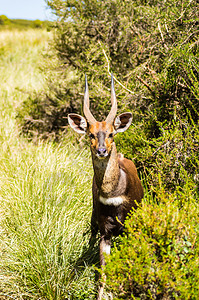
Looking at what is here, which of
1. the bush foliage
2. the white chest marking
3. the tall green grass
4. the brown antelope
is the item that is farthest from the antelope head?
the tall green grass

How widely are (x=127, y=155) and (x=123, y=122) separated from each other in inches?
56.4

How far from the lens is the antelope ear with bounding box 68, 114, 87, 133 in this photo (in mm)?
3378

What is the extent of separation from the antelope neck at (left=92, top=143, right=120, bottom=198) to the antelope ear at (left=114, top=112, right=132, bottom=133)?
308 mm

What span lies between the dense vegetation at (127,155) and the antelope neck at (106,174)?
1.47 feet

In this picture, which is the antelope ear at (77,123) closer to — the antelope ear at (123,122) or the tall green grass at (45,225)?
the antelope ear at (123,122)

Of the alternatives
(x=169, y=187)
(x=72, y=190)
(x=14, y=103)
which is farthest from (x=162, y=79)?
(x=14, y=103)

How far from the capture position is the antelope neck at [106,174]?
3.10 meters

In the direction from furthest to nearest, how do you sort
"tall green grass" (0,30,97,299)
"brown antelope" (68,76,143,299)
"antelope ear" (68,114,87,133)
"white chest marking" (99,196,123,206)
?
1. "antelope ear" (68,114,87,133)
2. "tall green grass" (0,30,97,299)
3. "white chest marking" (99,196,123,206)
4. "brown antelope" (68,76,143,299)

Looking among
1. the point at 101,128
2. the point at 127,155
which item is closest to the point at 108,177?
the point at 101,128

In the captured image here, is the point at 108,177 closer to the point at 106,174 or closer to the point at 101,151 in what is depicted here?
the point at 106,174

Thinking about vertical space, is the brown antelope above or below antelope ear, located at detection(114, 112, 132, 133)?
below

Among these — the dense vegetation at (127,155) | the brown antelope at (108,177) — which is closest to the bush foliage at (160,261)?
the dense vegetation at (127,155)

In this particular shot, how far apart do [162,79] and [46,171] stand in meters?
2.10

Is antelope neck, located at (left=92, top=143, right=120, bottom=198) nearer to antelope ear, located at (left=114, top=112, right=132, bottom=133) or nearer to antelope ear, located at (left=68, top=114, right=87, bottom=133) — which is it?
antelope ear, located at (left=114, top=112, right=132, bottom=133)
